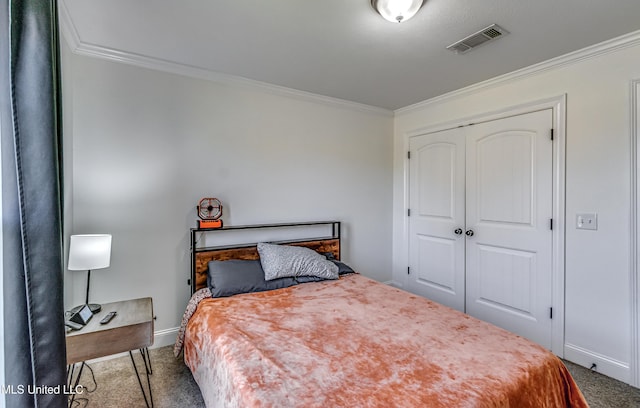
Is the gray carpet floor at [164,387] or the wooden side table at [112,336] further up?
the wooden side table at [112,336]

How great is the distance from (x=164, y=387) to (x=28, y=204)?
Result: 1.67m

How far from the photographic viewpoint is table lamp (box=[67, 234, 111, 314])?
6.06ft

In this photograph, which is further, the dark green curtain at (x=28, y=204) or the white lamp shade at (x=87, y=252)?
the white lamp shade at (x=87, y=252)

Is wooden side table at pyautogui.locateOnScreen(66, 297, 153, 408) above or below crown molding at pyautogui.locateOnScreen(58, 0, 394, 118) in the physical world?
below

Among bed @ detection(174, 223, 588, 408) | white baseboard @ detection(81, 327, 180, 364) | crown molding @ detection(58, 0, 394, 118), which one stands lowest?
white baseboard @ detection(81, 327, 180, 364)

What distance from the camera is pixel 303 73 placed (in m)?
2.79

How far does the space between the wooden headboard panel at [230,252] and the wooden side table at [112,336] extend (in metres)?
0.69

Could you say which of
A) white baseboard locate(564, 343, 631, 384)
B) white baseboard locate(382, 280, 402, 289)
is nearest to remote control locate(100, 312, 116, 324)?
white baseboard locate(382, 280, 402, 289)

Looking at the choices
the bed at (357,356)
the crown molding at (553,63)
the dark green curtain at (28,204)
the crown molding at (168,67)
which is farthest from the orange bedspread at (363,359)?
the crown molding at (553,63)

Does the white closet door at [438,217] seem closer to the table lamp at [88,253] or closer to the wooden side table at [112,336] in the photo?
the wooden side table at [112,336]

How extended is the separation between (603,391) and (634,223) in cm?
117

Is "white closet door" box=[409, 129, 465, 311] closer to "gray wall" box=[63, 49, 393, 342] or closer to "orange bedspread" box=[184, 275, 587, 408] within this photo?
"gray wall" box=[63, 49, 393, 342]

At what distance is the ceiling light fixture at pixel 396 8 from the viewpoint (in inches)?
66.9

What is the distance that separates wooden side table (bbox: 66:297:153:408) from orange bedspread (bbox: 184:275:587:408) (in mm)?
314
